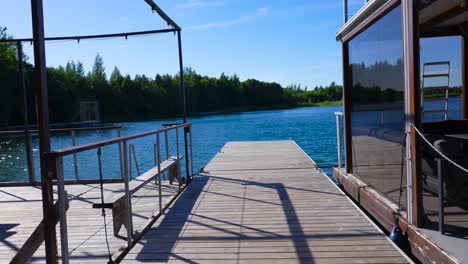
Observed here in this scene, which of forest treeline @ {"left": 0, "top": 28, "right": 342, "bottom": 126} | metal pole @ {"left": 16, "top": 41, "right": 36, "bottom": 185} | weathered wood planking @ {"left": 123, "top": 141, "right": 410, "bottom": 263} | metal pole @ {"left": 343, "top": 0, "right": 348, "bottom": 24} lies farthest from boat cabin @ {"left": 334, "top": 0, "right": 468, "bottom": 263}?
forest treeline @ {"left": 0, "top": 28, "right": 342, "bottom": 126}

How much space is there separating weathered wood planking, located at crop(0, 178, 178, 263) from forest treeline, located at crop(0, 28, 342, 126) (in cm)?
2438

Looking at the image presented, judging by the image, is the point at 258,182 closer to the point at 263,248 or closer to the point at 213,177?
Result: the point at 213,177

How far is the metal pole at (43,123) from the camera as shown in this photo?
2159 millimetres

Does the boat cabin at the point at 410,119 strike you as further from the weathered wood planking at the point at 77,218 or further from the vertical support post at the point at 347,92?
the weathered wood planking at the point at 77,218

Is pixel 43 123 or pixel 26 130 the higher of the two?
pixel 43 123

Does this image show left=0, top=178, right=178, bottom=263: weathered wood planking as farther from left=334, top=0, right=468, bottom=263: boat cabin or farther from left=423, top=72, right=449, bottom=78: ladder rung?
left=423, top=72, right=449, bottom=78: ladder rung

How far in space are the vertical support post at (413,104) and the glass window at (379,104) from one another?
0.97 feet

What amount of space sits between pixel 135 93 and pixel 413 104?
6136 centimetres

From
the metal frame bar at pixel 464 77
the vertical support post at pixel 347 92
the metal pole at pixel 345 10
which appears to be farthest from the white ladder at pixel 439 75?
the metal pole at pixel 345 10

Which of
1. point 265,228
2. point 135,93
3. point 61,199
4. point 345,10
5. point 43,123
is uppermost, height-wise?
point 135,93

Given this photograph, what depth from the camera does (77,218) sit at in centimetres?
414

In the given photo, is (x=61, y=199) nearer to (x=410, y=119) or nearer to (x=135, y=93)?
(x=410, y=119)

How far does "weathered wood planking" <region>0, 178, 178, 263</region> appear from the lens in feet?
10.6

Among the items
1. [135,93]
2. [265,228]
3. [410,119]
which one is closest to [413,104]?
[410,119]
